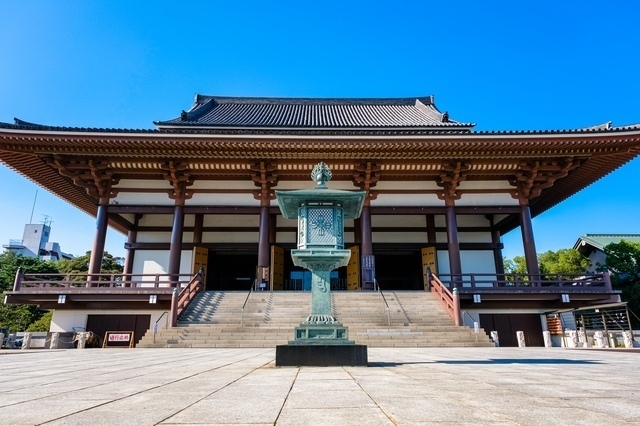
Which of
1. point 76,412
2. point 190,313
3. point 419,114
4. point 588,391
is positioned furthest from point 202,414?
point 419,114

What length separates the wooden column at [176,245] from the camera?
13934 millimetres

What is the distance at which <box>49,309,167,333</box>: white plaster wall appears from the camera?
1329 centimetres

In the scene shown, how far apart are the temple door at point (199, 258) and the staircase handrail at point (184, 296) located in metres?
2.08

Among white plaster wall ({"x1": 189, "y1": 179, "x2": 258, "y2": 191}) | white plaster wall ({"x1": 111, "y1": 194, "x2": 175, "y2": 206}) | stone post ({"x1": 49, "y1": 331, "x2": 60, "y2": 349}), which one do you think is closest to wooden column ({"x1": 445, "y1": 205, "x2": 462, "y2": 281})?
white plaster wall ({"x1": 189, "y1": 179, "x2": 258, "y2": 191})

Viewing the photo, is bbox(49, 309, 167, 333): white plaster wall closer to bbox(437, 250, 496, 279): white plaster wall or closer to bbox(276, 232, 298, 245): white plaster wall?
bbox(276, 232, 298, 245): white plaster wall

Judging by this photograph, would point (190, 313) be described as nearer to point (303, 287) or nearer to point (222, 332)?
point (222, 332)

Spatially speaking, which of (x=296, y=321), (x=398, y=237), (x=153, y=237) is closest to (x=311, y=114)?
(x=398, y=237)

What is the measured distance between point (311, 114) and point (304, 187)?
10.4 m

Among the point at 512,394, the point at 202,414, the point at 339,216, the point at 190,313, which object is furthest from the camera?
the point at 190,313

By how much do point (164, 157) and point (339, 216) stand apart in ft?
33.1

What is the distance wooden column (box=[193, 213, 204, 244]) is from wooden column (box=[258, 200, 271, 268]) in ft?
12.0

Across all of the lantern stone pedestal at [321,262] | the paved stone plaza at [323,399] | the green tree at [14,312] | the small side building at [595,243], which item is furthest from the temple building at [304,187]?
the green tree at [14,312]

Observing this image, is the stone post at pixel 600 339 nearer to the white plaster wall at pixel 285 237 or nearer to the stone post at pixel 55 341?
the white plaster wall at pixel 285 237

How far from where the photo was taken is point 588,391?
2.84m
